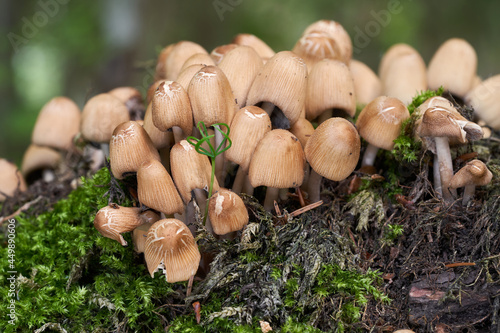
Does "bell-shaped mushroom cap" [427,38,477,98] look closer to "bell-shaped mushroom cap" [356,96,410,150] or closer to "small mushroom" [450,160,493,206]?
"bell-shaped mushroom cap" [356,96,410,150]

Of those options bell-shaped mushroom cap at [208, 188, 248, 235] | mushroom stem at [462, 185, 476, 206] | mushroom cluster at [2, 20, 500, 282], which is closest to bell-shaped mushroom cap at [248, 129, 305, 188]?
mushroom cluster at [2, 20, 500, 282]

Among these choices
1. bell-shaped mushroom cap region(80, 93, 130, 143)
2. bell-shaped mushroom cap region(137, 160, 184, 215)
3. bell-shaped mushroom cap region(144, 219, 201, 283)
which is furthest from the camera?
bell-shaped mushroom cap region(80, 93, 130, 143)

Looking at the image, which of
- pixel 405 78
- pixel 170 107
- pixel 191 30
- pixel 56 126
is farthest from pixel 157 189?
pixel 191 30

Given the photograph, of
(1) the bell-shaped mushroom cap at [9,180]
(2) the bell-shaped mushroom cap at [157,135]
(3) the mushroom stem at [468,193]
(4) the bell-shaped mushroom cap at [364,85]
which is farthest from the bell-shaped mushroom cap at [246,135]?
(1) the bell-shaped mushroom cap at [9,180]

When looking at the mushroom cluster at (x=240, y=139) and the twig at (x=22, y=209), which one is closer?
the mushroom cluster at (x=240, y=139)

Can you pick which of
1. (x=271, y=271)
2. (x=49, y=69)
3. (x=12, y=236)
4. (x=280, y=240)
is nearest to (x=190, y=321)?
(x=271, y=271)

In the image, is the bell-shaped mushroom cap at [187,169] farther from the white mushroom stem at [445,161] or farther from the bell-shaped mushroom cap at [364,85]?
the bell-shaped mushroom cap at [364,85]
